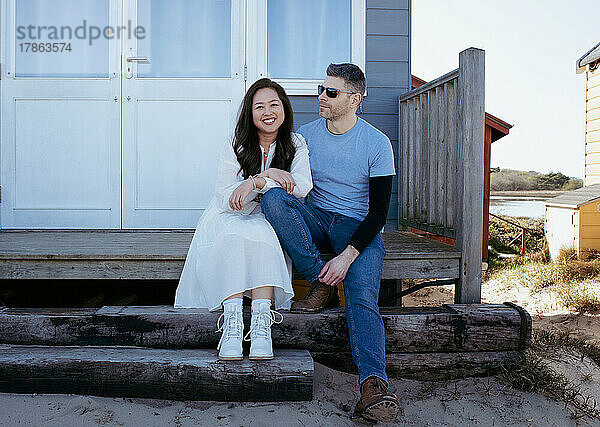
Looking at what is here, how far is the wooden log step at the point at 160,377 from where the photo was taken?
7.47ft

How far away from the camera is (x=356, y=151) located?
2.76 m

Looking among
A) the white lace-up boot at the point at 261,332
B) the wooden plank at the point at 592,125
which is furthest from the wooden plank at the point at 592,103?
the white lace-up boot at the point at 261,332

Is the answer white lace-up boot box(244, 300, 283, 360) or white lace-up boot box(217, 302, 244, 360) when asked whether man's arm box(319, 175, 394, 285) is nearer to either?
white lace-up boot box(244, 300, 283, 360)

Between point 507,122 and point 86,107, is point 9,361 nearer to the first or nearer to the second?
point 86,107

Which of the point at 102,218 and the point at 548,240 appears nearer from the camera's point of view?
the point at 102,218

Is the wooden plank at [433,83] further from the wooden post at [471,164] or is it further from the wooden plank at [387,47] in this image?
the wooden plank at [387,47]

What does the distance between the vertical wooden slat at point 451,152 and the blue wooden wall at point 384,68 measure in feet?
3.33

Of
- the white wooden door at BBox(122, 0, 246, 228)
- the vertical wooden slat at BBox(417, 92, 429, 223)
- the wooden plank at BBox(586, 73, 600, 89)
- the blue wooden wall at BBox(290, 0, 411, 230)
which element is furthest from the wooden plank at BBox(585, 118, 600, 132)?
the white wooden door at BBox(122, 0, 246, 228)

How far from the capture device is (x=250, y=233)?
2.49 m

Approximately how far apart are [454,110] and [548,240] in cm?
575

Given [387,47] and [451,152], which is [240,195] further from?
[387,47]

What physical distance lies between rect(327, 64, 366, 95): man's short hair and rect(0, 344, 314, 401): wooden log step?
4.33 feet

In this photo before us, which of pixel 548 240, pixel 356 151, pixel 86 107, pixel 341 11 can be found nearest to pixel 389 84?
pixel 341 11

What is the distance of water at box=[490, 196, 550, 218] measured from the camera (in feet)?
37.6
